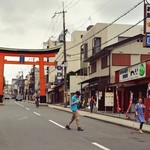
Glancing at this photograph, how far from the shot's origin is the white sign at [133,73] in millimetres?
32375

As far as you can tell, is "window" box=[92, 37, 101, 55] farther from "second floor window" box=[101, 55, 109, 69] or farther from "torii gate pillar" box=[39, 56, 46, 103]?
"torii gate pillar" box=[39, 56, 46, 103]

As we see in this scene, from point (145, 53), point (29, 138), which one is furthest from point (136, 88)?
point (29, 138)

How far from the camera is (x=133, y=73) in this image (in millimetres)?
34594

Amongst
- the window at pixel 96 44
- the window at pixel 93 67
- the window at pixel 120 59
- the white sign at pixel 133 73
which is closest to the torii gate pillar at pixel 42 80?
the window at pixel 96 44

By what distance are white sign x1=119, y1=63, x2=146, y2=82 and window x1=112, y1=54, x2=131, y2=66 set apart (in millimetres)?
5815

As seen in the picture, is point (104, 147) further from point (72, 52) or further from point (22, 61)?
point (72, 52)

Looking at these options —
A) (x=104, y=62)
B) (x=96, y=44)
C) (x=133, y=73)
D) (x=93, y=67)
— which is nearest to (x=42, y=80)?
(x=96, y=44)

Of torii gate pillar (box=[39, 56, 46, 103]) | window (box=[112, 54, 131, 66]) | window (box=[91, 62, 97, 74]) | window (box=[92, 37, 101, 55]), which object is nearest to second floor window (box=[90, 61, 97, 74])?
window (box=[91, 62, 97, 74])

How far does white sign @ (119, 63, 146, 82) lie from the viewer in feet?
106

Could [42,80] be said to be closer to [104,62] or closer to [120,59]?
[104,62]

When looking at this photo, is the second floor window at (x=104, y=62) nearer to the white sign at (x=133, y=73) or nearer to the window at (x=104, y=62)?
the window at (x=104, y=62)

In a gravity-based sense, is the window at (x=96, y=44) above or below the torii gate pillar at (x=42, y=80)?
above

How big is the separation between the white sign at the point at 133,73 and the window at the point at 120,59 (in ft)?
19.1

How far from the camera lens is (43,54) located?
6475cm
